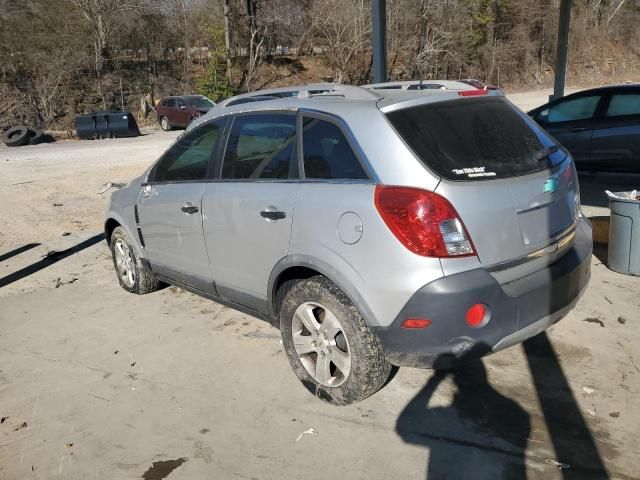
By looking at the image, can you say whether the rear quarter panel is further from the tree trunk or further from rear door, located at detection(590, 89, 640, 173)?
the tree trunk

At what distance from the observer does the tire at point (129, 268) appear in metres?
5.08

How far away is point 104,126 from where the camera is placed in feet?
77.2

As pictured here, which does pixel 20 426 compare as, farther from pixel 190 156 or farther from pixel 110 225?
pixel 110 225

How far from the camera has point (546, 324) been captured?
3.04 metres

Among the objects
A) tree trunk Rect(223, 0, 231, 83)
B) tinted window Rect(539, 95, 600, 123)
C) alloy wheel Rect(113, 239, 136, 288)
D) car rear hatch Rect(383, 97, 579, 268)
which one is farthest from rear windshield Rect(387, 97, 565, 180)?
tree trunk Rect(223, 0, 231, 83)

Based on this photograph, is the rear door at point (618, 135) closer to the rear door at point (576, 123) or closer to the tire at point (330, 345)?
the rear door at point (576, 123)

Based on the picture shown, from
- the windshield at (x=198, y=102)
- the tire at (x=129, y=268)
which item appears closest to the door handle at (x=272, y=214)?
the tire at (x=129, y=268)

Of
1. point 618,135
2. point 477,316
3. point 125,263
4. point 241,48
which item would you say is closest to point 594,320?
point 477,316

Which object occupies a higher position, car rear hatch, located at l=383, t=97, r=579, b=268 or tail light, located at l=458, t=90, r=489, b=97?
tail light, located at l=458, t=90, r=489, b=97

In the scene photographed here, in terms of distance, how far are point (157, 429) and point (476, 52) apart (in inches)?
1813

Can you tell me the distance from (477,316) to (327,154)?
1199mm

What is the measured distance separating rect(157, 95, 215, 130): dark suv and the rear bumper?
22.5 m

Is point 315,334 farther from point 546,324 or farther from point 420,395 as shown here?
point 546,324

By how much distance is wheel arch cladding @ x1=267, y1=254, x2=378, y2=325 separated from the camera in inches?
112
